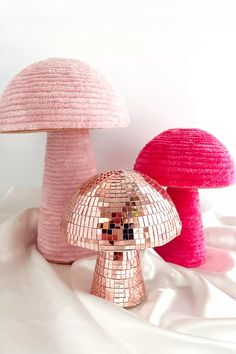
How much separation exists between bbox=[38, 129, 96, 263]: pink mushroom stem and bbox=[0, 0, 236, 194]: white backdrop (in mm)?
153

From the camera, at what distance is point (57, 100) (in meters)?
0.48

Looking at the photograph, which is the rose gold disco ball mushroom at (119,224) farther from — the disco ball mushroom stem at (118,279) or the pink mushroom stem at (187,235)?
the pink mushroom stem at (187,235)

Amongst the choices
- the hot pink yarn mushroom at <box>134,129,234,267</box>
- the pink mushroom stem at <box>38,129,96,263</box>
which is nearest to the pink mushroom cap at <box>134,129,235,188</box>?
the hot pink yarn mushroom at <box>134,129,234,267</box>

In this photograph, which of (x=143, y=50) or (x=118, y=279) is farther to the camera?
(x=143, y=50)

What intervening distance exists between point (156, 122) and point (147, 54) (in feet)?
0.42

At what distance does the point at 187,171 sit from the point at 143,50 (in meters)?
0.31

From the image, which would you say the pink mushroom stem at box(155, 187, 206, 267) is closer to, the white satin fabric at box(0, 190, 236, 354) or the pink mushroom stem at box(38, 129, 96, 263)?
the white satin fabric at box(0, 190, 236, 354)

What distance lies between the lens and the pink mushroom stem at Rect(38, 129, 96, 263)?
0.58 meters

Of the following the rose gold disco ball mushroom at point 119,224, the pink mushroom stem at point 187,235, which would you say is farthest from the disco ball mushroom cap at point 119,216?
the pink mushroom stem at point 187,235

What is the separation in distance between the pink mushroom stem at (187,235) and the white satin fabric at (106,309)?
0.02 meters

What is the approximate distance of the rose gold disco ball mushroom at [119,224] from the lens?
0.41m

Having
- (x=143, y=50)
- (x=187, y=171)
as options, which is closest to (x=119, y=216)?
(x=187, y=171)

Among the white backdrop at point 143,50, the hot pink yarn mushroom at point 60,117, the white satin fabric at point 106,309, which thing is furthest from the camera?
the white backdrop at point 143,50

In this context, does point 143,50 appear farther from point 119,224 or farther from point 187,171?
point 119,224
